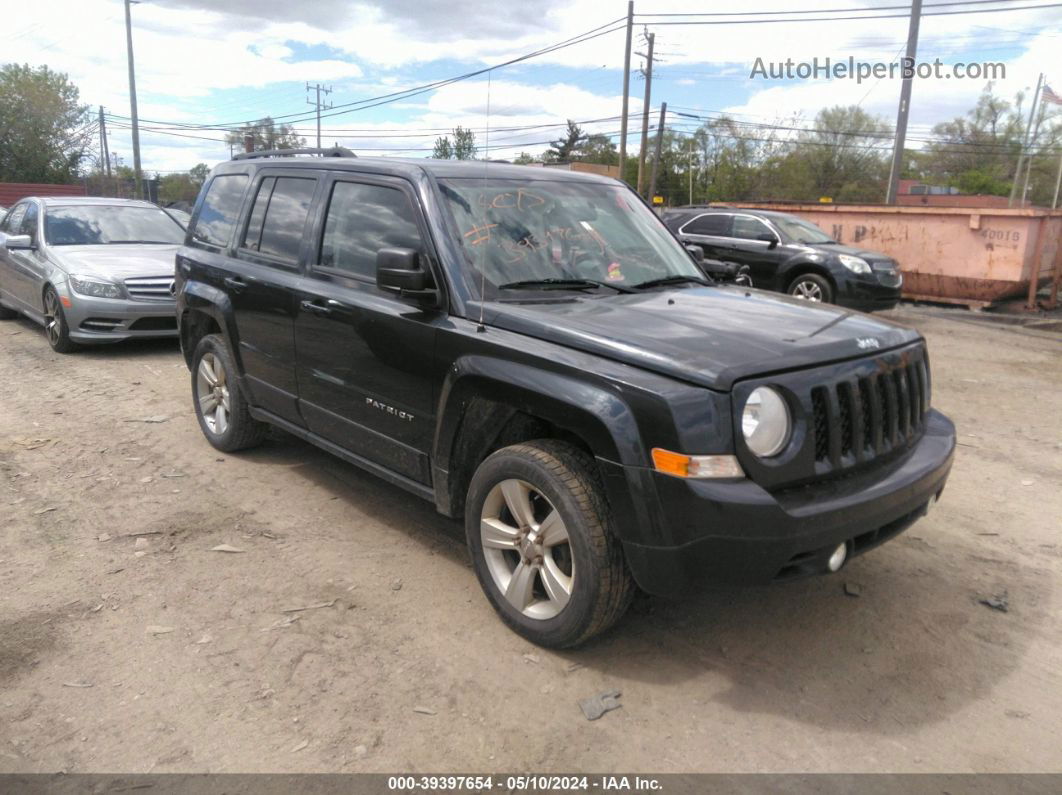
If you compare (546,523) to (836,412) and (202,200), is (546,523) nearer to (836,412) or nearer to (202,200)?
(836,412)

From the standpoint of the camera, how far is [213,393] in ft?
18.5

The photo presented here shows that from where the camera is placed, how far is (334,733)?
2758mm

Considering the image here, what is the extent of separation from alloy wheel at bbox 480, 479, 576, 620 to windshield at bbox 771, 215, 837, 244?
10550 mm

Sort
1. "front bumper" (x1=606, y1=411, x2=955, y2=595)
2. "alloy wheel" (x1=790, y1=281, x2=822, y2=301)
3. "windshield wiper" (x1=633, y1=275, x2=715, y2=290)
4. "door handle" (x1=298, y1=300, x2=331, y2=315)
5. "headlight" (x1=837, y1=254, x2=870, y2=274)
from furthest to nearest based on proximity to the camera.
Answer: "alloy wheel" (x1=790, y1=281, x2=822, y2=301) → "headlight" (x1=837, y1=254, x2=870, y2=274) → "door handle" (x1=298, y1=300, x2=331, y2=315) → "windshield wiper" (x1=633, y1=275, x2=715, y2=290) → "front bumper" (x1=606, y1=411, x2=955, y2=595)

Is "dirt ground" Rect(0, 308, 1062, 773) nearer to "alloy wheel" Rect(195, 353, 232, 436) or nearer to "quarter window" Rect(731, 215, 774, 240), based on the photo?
"alloy wheel" Rect(195, 353, 232, 436)

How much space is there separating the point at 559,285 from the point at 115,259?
7024mm

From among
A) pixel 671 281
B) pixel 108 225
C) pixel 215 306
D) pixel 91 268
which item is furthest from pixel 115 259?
pixel 671 281

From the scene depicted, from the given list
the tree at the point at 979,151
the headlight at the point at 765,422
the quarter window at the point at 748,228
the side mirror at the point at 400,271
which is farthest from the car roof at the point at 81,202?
the tree at the point at 979,151

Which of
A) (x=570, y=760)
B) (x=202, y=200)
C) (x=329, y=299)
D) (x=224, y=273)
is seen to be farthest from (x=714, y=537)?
(x=202, y=200)

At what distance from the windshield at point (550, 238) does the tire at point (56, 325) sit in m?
6.48

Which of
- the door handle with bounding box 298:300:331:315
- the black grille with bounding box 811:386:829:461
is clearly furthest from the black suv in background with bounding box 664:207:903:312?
the black grille with bounding box 811:386:829:461

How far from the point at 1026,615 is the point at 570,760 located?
2298 mm

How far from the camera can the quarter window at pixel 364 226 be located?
3867 millimetres

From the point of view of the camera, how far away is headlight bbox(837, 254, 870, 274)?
38.4 ft
